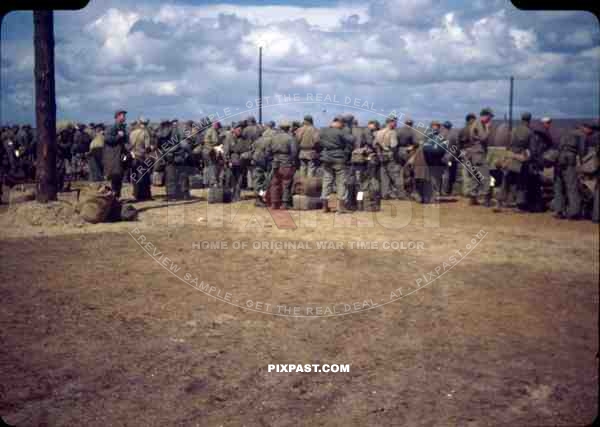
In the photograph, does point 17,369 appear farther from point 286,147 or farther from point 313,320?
point 286,147

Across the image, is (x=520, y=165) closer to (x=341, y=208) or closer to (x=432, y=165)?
(x=432, y=165)

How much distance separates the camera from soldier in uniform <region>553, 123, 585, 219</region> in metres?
11.9

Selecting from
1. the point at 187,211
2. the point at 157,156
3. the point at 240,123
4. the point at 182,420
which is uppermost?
the point at 240,123

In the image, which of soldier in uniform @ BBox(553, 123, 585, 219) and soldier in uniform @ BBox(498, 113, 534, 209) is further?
soldier in uniform @ BBox(498, 113, 534, 209)

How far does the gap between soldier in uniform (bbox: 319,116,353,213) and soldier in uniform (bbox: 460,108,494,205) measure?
3.29 metres

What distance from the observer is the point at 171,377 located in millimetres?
4430

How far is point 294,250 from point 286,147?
4623 millimetres

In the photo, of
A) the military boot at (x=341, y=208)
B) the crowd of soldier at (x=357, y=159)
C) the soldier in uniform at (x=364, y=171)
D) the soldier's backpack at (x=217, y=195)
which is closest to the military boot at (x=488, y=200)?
the crowd of soldier at (x=357, y=159)

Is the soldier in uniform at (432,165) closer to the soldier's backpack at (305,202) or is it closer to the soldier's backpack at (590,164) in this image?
the soldier's backpack at (305,202)

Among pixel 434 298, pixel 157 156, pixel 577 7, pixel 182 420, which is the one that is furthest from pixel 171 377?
pixel 157 156

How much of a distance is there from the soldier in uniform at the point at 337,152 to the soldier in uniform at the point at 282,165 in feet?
2.62

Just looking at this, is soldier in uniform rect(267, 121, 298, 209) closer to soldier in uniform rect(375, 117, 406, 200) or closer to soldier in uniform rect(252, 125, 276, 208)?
soldier in uniform rect(252, 125, 276, 208)

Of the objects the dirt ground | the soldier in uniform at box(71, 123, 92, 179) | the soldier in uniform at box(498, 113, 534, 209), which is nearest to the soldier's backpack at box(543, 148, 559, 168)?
the soldier in uniform at box(498, 113, 534, 209)

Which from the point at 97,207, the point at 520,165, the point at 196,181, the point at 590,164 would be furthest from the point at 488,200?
the point at 97,207
